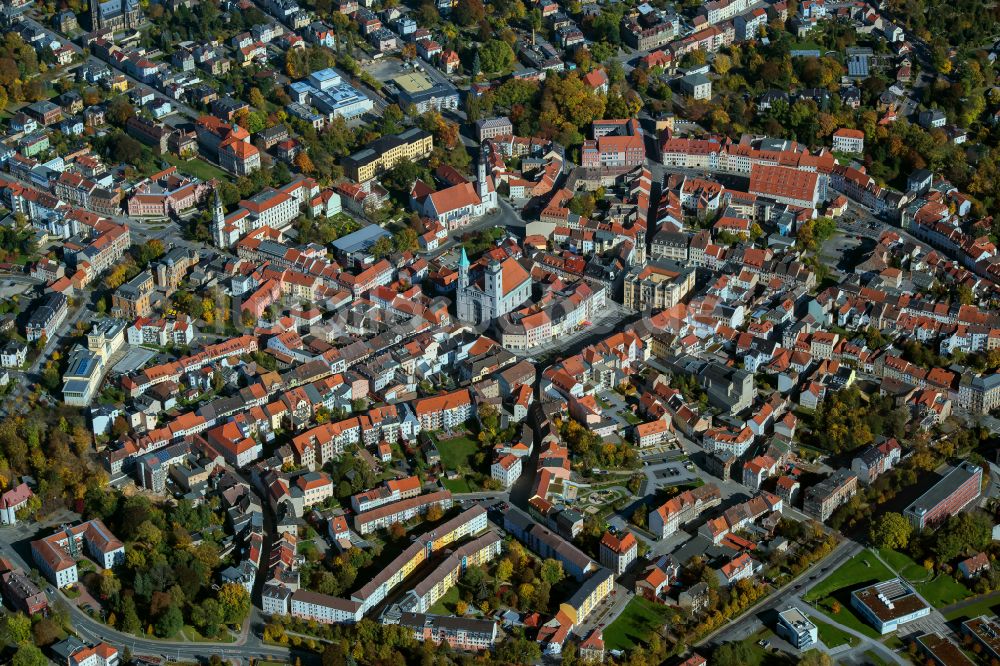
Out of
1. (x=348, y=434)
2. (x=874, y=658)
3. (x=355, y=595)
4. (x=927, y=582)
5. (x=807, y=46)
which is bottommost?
(x=807, y=46)

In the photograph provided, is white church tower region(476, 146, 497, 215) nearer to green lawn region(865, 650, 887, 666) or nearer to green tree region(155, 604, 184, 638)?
green tree region(155, 604, 184, 638)

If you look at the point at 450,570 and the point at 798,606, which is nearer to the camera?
the point at 798,606

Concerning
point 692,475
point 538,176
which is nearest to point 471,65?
point 538,176

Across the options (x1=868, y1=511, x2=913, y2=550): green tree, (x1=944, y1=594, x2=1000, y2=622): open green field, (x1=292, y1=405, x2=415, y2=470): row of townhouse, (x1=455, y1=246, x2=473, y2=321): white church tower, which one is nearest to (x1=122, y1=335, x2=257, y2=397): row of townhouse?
(x1=292, y1=405, x2=415, y2=470): row of townhouse

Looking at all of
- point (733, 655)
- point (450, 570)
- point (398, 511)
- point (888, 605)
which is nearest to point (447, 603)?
point (450, 570)

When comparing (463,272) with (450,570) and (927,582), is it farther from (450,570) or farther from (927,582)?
(927,582)

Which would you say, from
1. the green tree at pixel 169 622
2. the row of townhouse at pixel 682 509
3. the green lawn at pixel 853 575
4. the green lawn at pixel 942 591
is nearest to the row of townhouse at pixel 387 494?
the green tree at pixel 169 622
